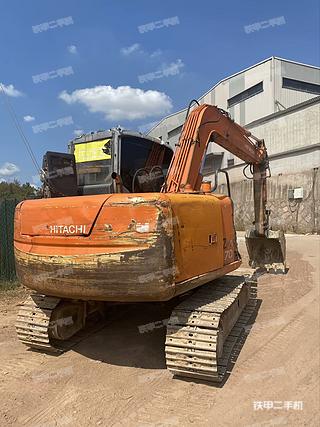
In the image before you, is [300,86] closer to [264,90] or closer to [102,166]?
[264,90]

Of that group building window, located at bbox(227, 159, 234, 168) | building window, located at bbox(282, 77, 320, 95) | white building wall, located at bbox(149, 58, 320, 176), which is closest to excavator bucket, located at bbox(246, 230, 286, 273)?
white building wall, located at bbox(149, 58, 320, 176)

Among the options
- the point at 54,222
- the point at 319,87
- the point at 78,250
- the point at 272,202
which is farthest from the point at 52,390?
the point at 319,87

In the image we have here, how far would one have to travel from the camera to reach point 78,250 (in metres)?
3.97

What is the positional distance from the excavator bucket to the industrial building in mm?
5008

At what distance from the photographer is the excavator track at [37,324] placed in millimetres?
4723

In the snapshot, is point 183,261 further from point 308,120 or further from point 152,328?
point 308,120

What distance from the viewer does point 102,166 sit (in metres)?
4.98

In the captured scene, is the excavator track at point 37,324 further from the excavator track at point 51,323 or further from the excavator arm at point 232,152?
the excavator arm at point 232,152

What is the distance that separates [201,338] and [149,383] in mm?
738

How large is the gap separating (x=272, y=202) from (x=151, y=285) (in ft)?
65.3

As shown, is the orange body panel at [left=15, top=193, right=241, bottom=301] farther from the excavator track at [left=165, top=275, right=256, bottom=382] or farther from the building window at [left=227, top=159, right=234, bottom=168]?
the building window at [left=227, top=159, right=234, bottom=168]

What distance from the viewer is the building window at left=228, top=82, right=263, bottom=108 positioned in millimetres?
33519

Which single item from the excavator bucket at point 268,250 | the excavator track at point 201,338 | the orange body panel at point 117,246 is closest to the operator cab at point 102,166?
the orange body panel at point 117,246

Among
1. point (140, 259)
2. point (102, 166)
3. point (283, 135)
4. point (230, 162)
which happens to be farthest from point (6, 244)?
point (230, 162)
